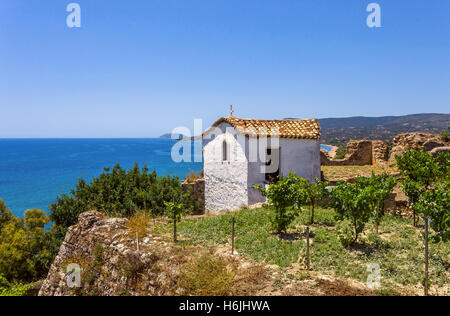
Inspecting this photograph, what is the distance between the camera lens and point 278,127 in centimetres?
1556

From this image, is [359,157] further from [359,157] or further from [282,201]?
[282,201]

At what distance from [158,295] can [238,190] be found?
8586 millimetres

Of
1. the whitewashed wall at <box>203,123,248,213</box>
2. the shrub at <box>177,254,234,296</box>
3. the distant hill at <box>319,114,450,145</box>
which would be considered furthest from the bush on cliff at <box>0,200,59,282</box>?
the distant hill at <box>319,114,450,145</box>

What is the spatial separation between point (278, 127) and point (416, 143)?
10.3m

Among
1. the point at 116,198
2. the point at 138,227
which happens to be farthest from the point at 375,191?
the point at 116,198

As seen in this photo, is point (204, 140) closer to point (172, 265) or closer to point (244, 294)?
point (172, 265)

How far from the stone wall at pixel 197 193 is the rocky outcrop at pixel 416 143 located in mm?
11815

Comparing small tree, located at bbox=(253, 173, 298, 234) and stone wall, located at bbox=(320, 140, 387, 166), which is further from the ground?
stone wall, located at bbox=(320, 140, 387, 166)

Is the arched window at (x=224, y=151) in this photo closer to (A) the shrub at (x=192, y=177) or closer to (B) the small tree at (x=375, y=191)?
(A) the shrub at (x=192, y=177)

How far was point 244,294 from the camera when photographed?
6121mm

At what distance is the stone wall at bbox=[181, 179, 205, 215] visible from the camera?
15.9 metres

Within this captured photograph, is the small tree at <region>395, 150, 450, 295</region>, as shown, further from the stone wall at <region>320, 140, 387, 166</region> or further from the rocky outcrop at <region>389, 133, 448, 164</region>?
the stone wall at <region>320, 140, 387, 166</region>

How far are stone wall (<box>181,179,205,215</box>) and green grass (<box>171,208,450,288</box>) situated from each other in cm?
439
